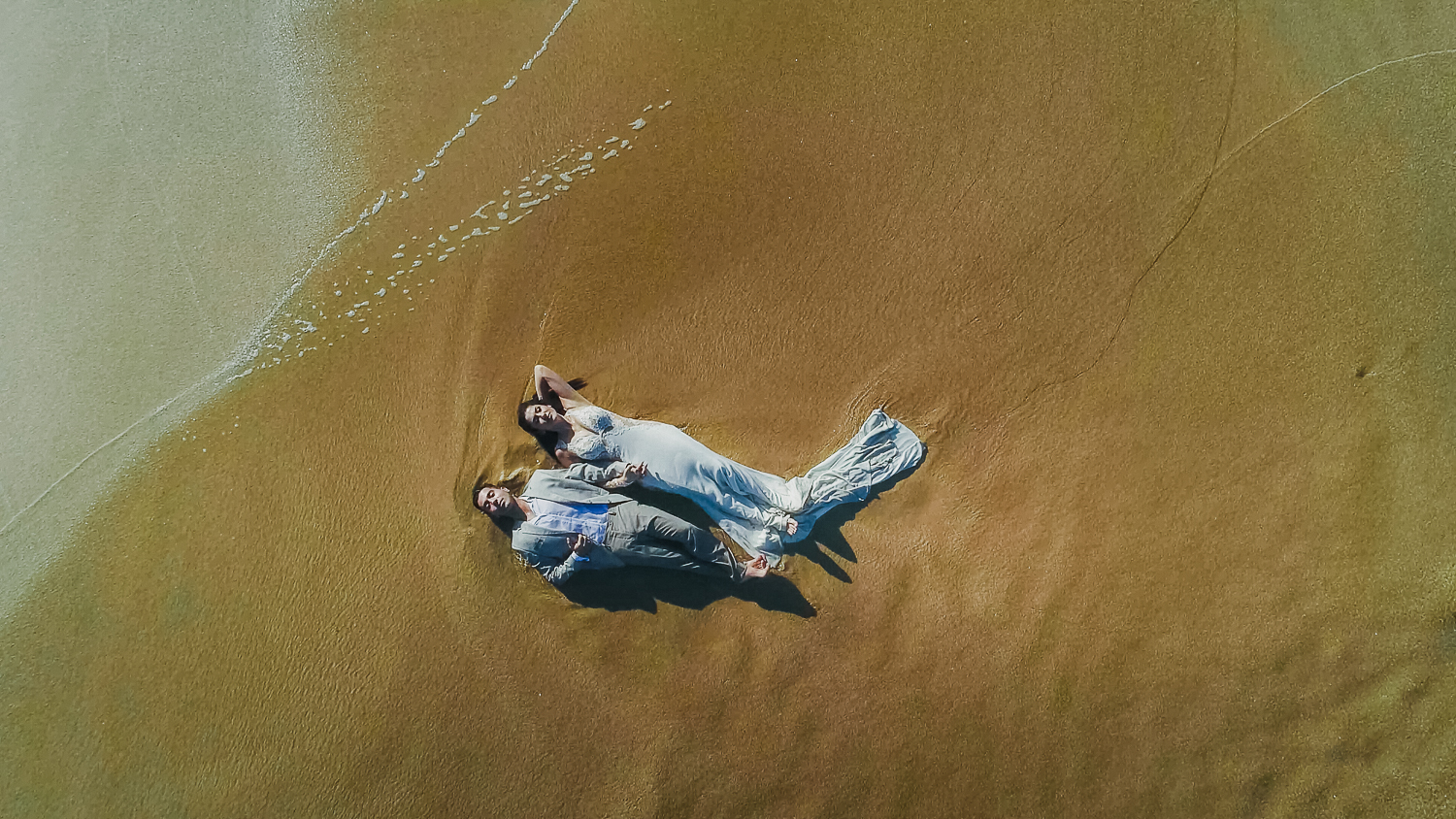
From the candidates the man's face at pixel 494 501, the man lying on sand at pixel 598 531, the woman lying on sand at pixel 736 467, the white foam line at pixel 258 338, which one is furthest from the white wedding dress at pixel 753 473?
the white foam line at pixel 258 338

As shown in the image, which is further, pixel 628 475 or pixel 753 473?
pixel 753 473

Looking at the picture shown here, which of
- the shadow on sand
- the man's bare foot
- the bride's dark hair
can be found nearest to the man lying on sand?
the man's bare foot

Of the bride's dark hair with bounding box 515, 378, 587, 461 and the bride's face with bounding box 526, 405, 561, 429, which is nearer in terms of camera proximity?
the bride's face with bounding box 526, 405, 561, 429

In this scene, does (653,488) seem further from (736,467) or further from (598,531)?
(736,467)

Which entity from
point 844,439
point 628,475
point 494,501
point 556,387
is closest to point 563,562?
point 494,501

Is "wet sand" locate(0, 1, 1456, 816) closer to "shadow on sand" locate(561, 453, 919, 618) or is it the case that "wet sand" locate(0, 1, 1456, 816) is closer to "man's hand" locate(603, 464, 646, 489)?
"shadow on sand" locate(561, 453, 919, 618)

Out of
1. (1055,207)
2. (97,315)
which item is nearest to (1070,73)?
(1055,207)

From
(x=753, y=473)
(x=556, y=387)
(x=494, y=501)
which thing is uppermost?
(x=556, y=387)
